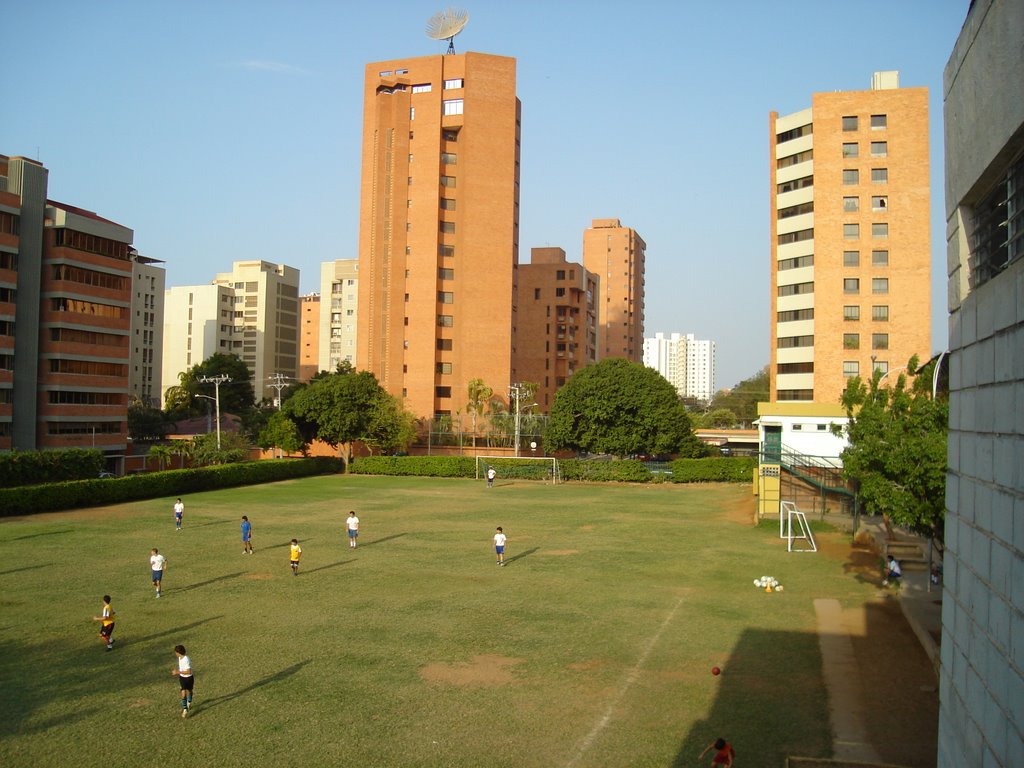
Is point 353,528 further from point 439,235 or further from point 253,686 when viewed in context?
point 439,235

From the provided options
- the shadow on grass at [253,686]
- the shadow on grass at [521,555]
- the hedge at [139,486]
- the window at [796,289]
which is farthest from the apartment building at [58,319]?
the window at [796,289]

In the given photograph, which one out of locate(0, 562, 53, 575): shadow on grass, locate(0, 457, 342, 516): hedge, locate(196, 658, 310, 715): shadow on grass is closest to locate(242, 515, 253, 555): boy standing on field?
locate(0, 562, 53, 575): shadow on grass

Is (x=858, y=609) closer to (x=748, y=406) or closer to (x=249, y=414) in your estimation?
(x=249, y=414)

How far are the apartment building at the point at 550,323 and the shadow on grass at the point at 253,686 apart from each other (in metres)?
104

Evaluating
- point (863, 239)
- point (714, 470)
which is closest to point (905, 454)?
point (714, 470)

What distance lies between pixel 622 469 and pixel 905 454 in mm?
52144

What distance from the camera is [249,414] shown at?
110 m

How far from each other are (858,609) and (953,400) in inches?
720

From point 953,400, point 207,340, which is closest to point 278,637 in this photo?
point 953,400

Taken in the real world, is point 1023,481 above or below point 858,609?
above

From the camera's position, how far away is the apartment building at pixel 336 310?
151375 millimetres

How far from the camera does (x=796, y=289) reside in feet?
237

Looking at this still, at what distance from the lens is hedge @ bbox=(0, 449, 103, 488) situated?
46812 mm

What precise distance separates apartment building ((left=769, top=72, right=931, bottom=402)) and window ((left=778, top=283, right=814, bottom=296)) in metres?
0.12
